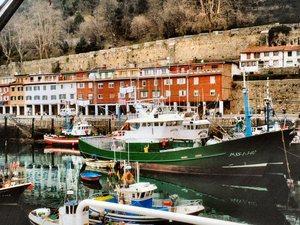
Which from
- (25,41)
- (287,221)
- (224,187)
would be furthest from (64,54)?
(287,221)

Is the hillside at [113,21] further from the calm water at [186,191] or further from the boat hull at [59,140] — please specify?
the calm water at [186,191]

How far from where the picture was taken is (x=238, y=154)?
4.37m

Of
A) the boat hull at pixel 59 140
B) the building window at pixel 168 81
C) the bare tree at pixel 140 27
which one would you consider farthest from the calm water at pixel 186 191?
the bare tree at pixel 140 27

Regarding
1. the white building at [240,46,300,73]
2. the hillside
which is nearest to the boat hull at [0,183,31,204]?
the hillside

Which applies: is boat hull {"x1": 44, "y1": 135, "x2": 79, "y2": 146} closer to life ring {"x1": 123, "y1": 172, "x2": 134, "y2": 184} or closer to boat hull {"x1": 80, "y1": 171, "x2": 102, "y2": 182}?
boat hull {"x1": 80, "y1": 171, "x2": 102, "y2": 182}

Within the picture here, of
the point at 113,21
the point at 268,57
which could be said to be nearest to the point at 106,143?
the point at 113,21

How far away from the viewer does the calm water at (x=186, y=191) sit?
3.42 metres

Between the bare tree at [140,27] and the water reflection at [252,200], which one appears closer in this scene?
the water reflection at [252,200]

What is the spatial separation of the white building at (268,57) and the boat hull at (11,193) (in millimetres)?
2055

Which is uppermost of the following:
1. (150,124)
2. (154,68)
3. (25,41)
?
(25,41)

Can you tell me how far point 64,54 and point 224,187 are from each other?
6.21 ft

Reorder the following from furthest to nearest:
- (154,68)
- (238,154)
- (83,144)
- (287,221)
Answer: (83,144) < (238,154) < (154,68) < (287,221)

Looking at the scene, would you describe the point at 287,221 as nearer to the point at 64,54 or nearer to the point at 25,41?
the point at 64,54

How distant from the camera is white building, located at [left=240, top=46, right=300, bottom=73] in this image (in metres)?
3.36
